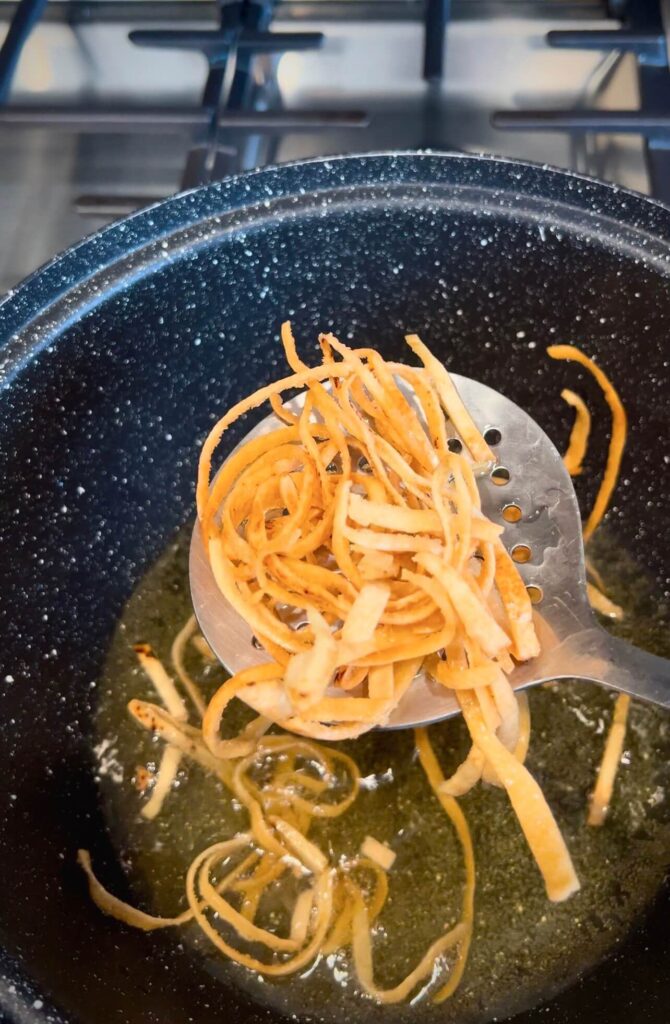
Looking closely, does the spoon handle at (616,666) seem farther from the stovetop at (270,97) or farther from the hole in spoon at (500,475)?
the stovetop at (270,97)

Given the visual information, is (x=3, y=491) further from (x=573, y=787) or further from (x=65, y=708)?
(x=573, y=787)

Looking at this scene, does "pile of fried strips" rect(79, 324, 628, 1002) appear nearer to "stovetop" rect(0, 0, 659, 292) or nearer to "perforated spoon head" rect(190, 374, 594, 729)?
"perforated spoon head" rect(190, 374, 594, 729)

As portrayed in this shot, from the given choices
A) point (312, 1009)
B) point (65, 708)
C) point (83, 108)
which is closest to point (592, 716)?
point (312, 1009)

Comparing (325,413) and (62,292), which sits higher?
(62,292)

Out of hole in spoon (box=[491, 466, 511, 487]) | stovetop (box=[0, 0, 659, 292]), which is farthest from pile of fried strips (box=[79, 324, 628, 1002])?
stovetop (box=[0, 0, 659, 292])

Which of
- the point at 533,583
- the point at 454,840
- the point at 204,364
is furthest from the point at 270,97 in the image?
the point at 454,840
